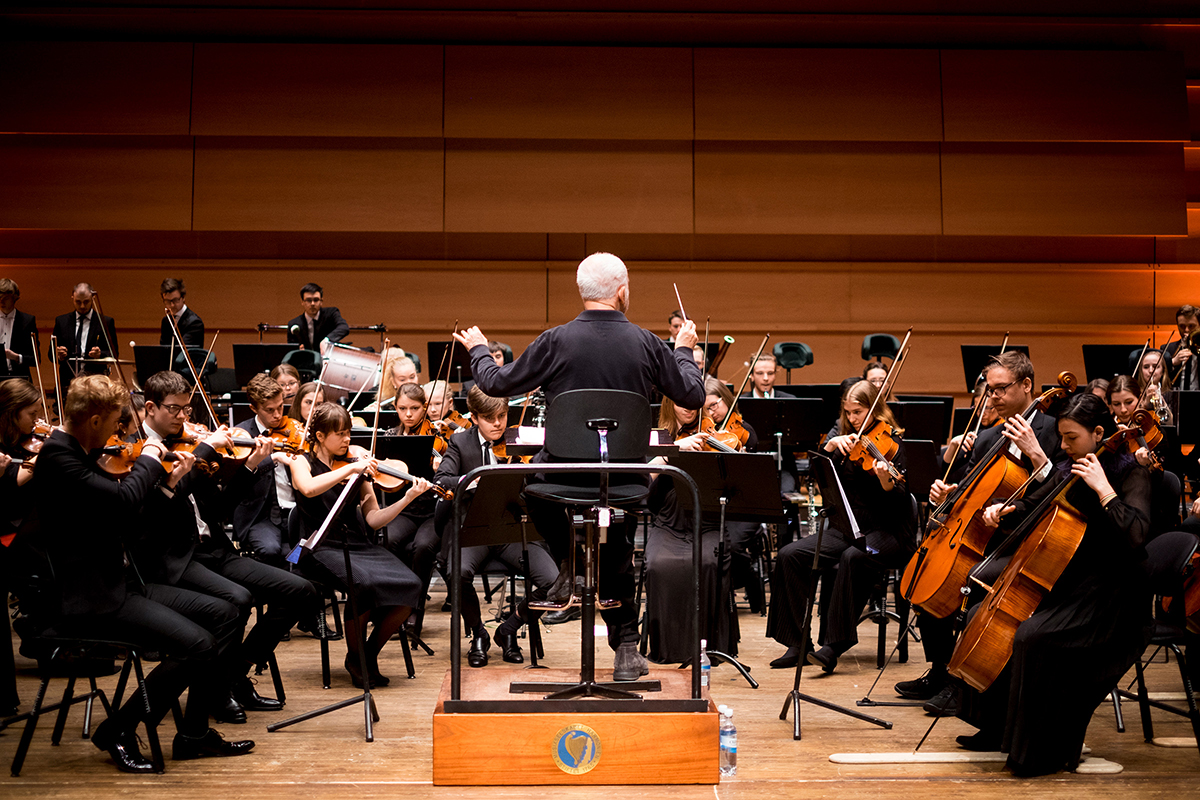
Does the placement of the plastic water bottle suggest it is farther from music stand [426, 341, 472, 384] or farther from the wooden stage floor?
music stand [426, 341, 472, 384]

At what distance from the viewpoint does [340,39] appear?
882 centimetres

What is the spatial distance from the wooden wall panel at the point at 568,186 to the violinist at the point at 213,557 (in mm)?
5454

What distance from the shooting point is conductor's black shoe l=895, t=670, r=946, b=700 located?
12.8ft

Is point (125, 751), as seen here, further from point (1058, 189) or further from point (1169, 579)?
point (1058, 189)

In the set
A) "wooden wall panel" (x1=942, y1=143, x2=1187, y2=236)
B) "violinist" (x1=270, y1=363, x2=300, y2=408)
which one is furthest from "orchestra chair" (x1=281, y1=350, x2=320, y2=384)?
"wooden wall panel" (x1=942, y1=143, x2=1187, y2=236)

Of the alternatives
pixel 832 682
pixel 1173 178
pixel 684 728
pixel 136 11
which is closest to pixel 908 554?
pixel 832 682

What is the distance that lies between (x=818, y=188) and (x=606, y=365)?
659cm

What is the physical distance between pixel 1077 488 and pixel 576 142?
666 cm

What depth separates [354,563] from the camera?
12.8 feet

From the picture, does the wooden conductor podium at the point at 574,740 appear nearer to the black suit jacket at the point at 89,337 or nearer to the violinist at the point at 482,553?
the violinist at the point at 482,553

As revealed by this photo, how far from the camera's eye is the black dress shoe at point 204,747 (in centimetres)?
322

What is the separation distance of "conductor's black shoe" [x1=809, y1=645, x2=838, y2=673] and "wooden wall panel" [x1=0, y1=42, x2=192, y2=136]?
23.2 ft

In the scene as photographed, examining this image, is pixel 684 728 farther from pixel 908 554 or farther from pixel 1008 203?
pixel 1008 203

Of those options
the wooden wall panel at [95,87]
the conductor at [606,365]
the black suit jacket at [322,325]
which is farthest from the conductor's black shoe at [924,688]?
the wooden wall panel at [95,87]
